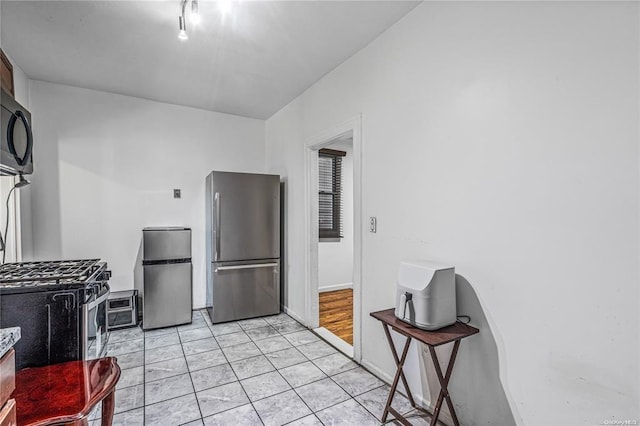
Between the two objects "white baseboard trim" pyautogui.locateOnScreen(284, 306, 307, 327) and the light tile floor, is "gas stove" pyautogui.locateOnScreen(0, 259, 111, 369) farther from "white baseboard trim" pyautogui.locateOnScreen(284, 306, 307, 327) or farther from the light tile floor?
"white baseboard trim" pyautogui.locateOnScreen(284, 306, 307, 327)

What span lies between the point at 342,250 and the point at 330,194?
3.22ft

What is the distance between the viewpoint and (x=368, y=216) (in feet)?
8.24

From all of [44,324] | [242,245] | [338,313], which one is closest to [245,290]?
[242,245]

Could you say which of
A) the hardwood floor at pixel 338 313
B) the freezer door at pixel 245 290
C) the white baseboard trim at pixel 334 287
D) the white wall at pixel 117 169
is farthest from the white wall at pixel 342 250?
the white wall at pixel 117 169

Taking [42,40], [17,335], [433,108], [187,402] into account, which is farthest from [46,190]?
[433,108]

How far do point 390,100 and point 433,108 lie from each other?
1.39 ft

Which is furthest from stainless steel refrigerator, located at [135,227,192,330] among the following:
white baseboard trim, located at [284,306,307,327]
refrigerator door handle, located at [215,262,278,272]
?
white baseboard trim, located at [284,306,307,327]

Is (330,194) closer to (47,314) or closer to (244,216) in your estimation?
(244,216)

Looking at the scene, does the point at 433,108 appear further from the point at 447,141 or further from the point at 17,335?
the point at 17,335

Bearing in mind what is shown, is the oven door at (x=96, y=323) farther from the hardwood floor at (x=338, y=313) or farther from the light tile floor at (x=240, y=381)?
the hardwood floor at (x=338, y=313)

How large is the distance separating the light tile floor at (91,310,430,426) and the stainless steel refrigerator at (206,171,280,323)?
1.27 feet

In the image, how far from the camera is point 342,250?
5.16 metres

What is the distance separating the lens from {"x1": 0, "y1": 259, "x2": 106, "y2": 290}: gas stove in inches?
60.8

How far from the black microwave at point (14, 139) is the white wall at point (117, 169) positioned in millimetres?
1610
